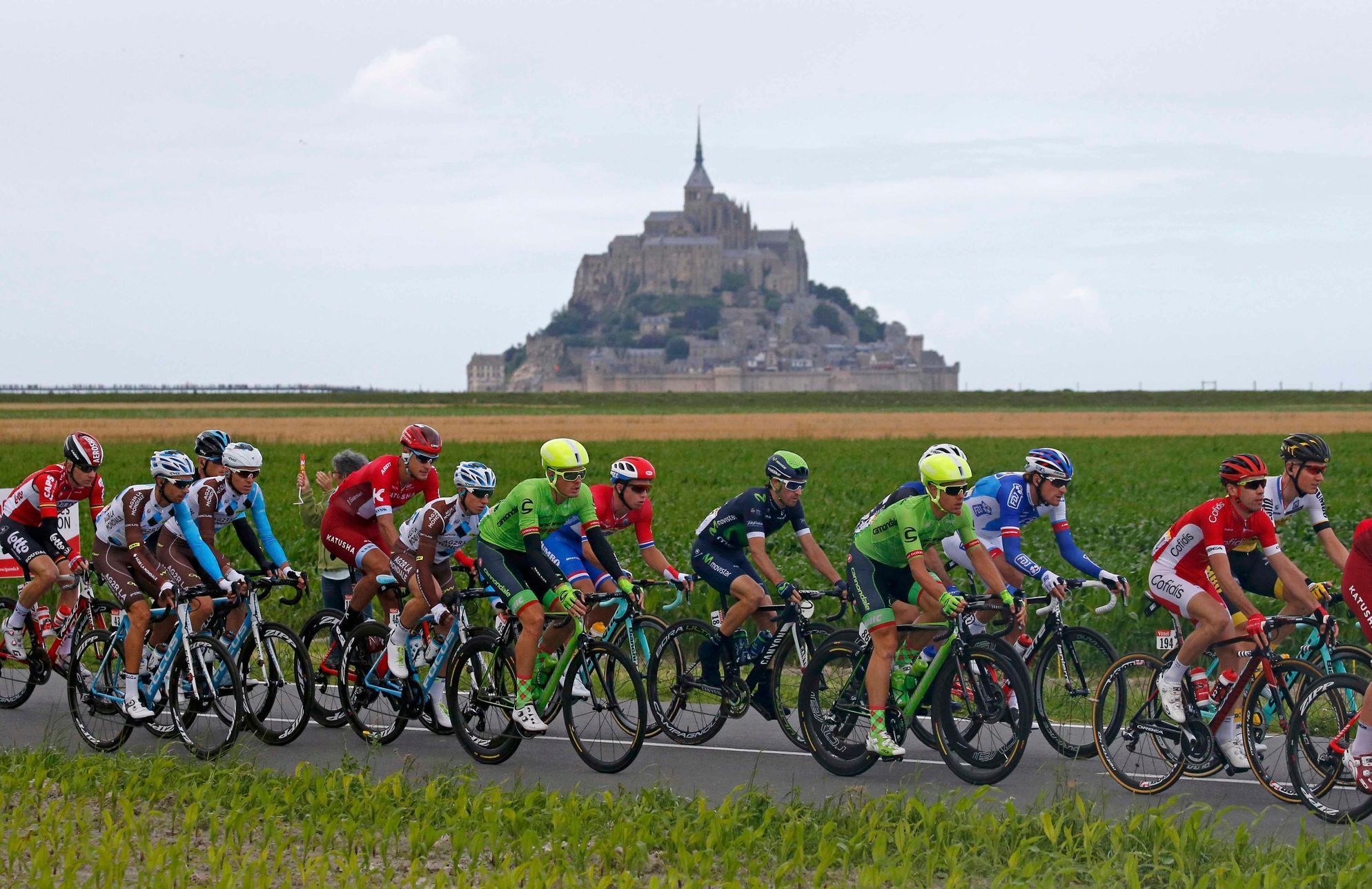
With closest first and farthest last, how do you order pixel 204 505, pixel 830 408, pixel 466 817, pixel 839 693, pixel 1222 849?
pixel 1222 849, pixel 466 817, pixel 839 693, pixel 204 505, pixel 830 408

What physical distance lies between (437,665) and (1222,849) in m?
5.11

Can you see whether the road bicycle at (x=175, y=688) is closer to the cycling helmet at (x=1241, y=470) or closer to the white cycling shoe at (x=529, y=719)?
the white cycling shoe at (x=529, y=719)

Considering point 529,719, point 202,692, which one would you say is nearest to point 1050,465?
point 529,719

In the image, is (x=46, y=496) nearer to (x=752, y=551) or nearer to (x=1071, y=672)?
(x=752, y=551)

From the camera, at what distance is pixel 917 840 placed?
23.4ft

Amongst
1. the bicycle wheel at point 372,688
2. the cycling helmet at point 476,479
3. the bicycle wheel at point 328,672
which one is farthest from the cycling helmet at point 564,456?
the bicycle wheel at point 328,672

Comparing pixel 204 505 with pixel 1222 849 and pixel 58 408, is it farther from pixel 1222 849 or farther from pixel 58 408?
pixel 58 408

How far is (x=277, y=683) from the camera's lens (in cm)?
984

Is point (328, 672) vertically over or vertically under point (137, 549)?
under

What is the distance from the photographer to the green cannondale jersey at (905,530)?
8.88 m

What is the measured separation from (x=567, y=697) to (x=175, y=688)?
274 centimetres

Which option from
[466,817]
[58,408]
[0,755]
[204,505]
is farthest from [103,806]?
[58,408]

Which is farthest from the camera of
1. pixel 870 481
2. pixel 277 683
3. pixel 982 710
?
pixel 870 481

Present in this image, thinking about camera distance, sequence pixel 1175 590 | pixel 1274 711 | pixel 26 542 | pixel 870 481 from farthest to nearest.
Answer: pixel 870 481, pixel 26 542, pixel 1175 590, pixel 1274 711
